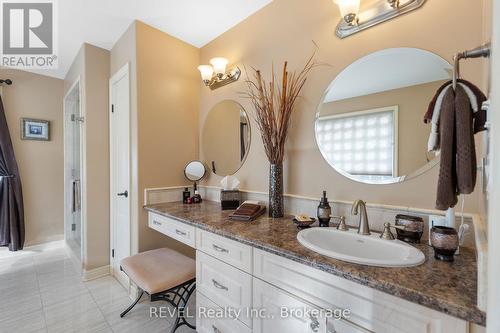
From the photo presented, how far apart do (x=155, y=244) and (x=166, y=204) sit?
0.39 meters

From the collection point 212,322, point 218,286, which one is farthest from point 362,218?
point 212,322

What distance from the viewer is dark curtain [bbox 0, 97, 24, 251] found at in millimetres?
2902

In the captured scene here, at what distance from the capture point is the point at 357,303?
773 mm

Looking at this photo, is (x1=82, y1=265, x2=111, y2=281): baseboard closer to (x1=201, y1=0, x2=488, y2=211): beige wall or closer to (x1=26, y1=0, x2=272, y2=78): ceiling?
(x1=201, y1=0, x2=488, y2=211): beige wall

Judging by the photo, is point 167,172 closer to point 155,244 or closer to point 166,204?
point 166,204

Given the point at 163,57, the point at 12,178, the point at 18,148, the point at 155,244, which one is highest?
the point at 163,57

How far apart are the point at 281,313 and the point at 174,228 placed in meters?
1.01

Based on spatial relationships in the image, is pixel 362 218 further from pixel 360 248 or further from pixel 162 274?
pixel 162 274

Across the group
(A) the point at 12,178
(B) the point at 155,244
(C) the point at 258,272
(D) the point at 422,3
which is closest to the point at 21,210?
(A) the point at 12,178

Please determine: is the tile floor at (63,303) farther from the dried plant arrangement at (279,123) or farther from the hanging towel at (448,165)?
the hanging towel at (448,165)

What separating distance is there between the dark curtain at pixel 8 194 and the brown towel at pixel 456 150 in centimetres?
439

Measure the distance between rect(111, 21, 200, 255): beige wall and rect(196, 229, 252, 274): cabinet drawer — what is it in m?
0.90

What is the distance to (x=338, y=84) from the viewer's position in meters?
1.39

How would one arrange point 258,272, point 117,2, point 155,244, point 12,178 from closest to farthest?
point 258,272 → point 117,2 → point 155,244 → point 12,178
